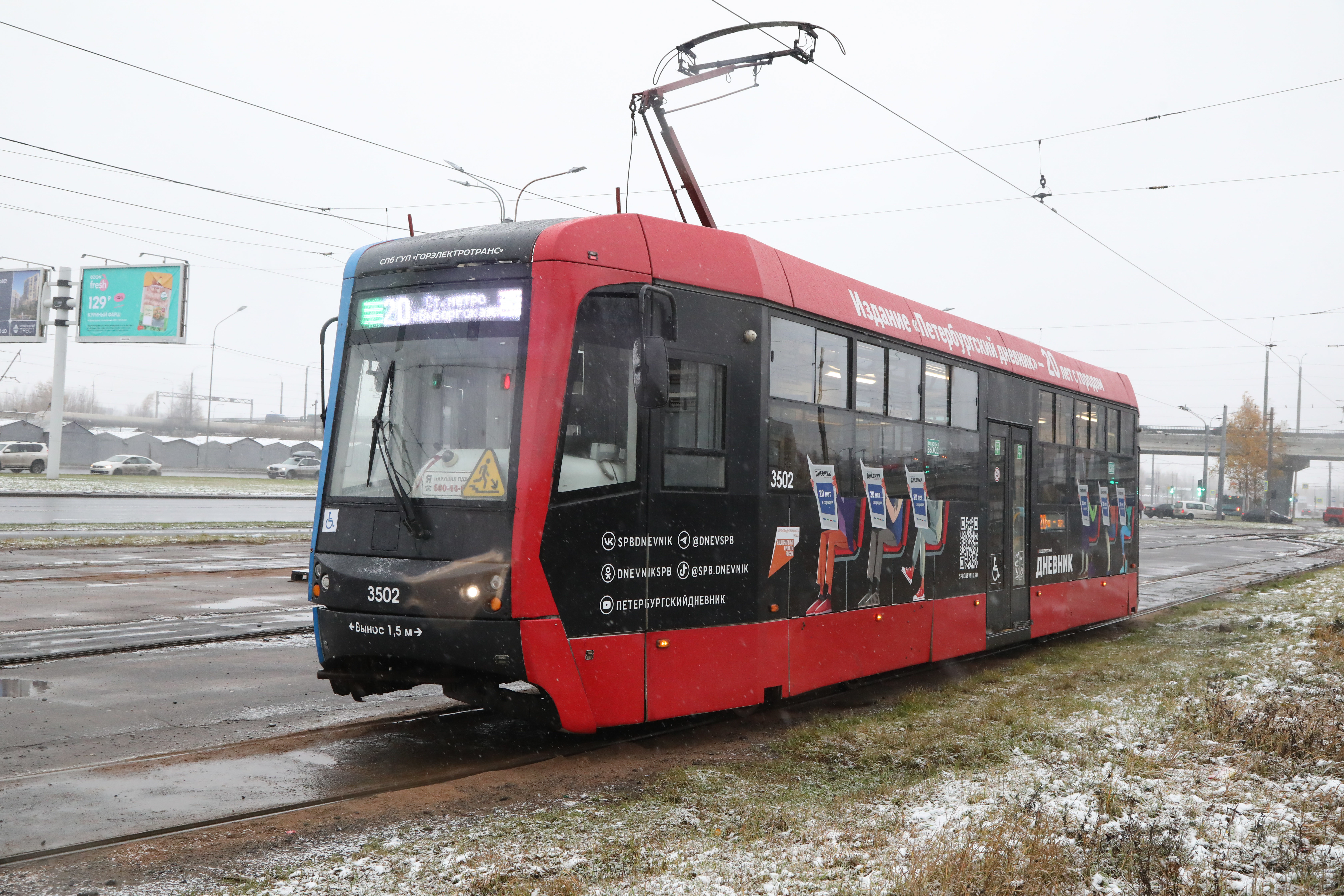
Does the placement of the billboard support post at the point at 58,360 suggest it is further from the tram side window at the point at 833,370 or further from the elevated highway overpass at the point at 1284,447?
the elevated highway overpass at the point at 1284,447

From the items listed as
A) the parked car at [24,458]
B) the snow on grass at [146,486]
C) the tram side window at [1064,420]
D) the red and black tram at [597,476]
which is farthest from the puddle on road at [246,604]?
the parked car at [24,458]

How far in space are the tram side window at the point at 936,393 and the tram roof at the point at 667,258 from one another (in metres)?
0.41

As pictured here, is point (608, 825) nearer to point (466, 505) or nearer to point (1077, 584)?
point (466, 505)

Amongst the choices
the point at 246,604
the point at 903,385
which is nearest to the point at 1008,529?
the point at 903,385

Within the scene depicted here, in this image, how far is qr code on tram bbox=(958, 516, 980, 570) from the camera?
10820 mm

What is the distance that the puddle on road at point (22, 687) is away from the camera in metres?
7.90

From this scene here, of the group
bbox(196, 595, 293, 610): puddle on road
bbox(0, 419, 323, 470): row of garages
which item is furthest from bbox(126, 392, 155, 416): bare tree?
bbox(196, 595, 293, 610): puddle on road

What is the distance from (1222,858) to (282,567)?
16110 mm

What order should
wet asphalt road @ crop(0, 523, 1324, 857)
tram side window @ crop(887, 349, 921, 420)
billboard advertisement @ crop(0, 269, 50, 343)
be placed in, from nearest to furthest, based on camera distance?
wet asphalt road @ crop(0, 523, 1324, 857), tram side window @ crop(887, 349, 921, 420), billboard advertisement @ crop(0, 269, 50, 343)

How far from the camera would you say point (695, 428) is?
7121mm

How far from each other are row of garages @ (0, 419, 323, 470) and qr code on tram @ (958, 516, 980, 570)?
69334 millimetres

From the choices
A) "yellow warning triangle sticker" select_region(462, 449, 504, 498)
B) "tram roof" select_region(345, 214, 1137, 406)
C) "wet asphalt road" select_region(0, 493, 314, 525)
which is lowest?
"wet asphalt road" select_region(0, 493, 314, 525)

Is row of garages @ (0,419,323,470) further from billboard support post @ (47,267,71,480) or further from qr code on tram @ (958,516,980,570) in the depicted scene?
qr code on tram @ (958,516,980,570)

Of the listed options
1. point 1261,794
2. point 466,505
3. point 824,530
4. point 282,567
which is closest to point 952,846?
point 1261,794
